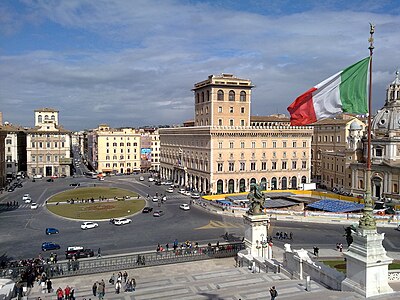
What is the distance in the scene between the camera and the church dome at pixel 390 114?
6494 cm

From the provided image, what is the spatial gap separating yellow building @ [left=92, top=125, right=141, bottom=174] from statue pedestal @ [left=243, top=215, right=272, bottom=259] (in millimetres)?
85001

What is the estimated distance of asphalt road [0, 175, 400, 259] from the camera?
1460 inches

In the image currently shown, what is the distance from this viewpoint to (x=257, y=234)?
26328 mm

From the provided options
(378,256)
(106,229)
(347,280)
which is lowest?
(106,229)

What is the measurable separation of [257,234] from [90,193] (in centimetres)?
4969

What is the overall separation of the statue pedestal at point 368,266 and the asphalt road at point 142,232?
2197 centimetres

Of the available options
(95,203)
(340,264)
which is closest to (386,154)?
(340,264)

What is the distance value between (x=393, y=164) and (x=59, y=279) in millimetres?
53296

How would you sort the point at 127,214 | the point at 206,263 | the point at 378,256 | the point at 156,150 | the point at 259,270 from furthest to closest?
the point at 156,150
the point at 127,214
the point at 206,263
the point at 259,270
the point at 378,256

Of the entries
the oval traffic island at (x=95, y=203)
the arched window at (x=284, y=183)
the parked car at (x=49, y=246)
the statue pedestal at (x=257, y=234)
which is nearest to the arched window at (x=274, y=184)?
the arched window at (x=284, y=183)

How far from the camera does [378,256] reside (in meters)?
14.4

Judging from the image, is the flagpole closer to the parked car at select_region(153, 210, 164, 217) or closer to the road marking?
the road marking

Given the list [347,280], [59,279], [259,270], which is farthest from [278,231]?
[347,280]

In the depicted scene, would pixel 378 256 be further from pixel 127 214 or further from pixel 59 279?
pixel 127 214
